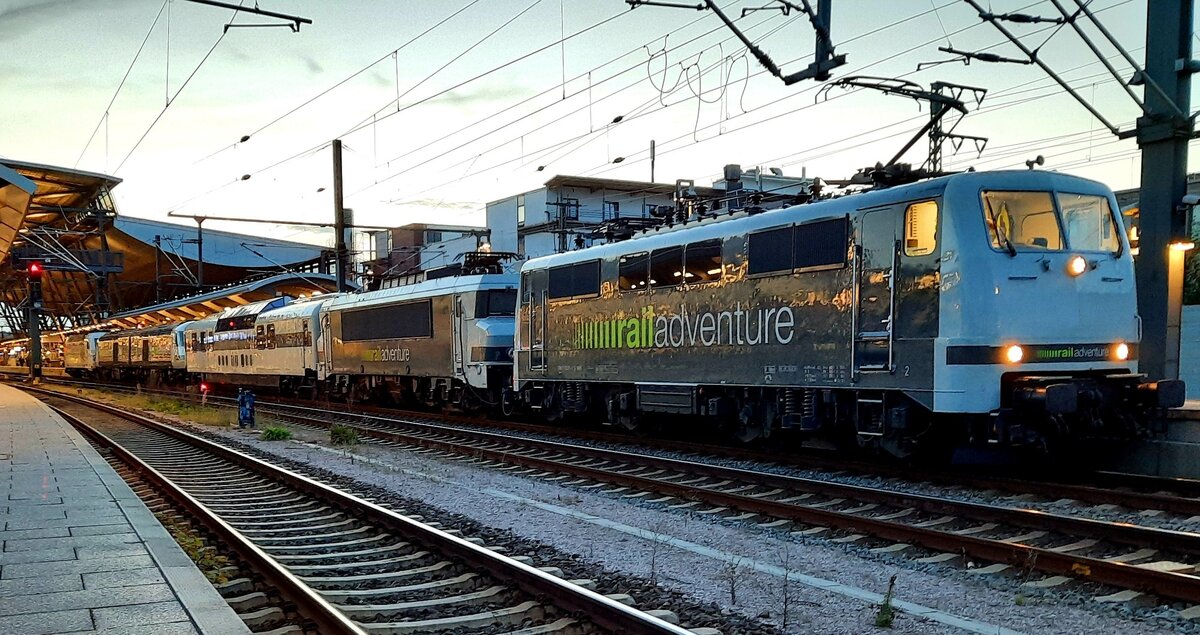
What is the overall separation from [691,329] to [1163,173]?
6489 mm

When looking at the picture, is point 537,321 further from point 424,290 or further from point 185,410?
point 185,410

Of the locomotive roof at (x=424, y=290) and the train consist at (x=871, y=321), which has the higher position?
the locomotive roof at (x=424, y=290)

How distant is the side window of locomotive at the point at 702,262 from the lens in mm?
13805

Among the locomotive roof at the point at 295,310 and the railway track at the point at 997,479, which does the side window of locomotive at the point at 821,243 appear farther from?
the locomotive roof at the point at 295,310

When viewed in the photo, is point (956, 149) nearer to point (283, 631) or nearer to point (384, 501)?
point (384, 501)

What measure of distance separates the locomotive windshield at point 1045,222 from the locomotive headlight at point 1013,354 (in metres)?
1.06

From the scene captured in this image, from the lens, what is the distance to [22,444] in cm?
1645

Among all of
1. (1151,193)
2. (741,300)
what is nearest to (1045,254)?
(1151,193)

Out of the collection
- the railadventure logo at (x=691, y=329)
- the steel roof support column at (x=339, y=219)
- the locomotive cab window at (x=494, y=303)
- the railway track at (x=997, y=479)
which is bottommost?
the railway track at (x=997, y=479)

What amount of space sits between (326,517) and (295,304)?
950 inches

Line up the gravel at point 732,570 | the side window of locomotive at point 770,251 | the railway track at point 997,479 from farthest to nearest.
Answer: the side window of locomotive at point 770,251 < the railway track at point 997,479 < the gravel at point 732,570

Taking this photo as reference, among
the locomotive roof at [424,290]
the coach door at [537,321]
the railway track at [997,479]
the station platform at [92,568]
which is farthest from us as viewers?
the locomotive roof at [424,290]

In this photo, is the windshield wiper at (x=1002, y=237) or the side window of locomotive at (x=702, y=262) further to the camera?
the side window of locomotive at (x=702, y=262)

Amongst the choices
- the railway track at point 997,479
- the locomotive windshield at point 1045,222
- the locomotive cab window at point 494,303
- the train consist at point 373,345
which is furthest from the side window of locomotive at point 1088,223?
the locomotive cab window at point 494,303
